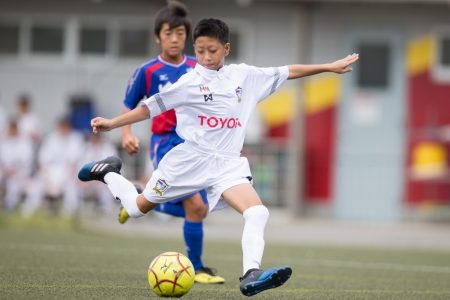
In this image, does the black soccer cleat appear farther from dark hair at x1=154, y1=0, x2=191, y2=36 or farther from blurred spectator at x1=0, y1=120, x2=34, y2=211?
blurred spectator at x1=0, y1=120, x2=34, y2=211

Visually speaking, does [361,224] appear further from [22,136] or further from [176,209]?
[176,209]

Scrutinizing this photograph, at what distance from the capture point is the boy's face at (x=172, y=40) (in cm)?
853

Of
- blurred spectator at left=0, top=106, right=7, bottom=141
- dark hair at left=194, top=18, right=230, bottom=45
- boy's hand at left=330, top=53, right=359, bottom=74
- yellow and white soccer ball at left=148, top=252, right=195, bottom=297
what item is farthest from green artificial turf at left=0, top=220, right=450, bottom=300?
blurred spectator at left=0, top=106, right=7, bottom=141

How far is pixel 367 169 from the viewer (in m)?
19.1

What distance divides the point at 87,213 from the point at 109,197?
24.7 inches

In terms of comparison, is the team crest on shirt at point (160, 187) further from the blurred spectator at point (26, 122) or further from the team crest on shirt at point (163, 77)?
the blurred spectator at point (26, 122)

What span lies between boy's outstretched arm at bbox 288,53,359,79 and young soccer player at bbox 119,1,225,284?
128 cm

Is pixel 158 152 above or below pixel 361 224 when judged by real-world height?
above

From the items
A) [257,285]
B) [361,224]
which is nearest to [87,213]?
[361,224]

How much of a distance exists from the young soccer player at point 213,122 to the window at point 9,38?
1279 cm

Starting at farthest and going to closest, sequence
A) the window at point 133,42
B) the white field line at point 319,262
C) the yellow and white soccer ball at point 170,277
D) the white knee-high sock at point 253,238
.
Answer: the window at point 133,42 → the white field line at point 319,262 → the yellow and white soccer ball at point 170,277 → the white knee-high sock at point 253,238

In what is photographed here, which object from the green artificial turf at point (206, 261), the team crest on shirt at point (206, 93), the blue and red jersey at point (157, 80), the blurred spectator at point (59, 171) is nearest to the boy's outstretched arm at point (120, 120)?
the team crest on shirt at point (206, 93)

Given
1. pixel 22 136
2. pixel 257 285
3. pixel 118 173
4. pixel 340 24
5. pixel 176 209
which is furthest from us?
pixel 340 24

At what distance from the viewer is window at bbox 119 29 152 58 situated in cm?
1958
